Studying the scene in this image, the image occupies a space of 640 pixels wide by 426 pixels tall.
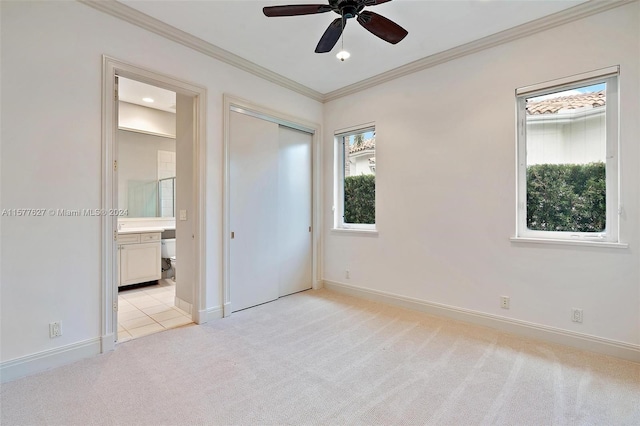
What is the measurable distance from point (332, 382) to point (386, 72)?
3503 millimetres

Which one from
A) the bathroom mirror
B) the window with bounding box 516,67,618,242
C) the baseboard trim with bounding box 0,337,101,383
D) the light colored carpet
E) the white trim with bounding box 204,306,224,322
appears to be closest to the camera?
the light colored carpet

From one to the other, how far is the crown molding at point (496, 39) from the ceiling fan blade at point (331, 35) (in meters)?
1.59

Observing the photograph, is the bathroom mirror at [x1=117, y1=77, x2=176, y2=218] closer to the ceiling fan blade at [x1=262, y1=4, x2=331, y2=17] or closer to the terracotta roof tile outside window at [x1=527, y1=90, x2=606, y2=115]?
the ceiling fan blade at [x1=262, y1=4, x2=331, y2=17]

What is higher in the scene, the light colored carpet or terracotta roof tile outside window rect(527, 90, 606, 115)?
terracotta roof tile outside window rect(527, 90, 606, 115)

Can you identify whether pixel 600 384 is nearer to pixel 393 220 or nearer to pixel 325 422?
pixel 325 422

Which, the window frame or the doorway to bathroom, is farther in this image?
the window frame

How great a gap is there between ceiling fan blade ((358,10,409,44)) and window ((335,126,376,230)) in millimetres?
1824

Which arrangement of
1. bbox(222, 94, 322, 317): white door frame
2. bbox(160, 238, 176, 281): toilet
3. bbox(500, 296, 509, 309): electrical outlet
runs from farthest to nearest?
bbox(160, 238, 176, 281): toilet → bbox(222, 94, 322, 317): white door frame → bbox(500, 296, 509, 309): electrical outlet

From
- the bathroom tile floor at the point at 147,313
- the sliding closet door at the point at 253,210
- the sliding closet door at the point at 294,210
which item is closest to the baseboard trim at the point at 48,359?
the bathroom tile floor at the point at 147,313

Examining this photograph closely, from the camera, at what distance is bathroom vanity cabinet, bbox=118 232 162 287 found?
4176 millimetres

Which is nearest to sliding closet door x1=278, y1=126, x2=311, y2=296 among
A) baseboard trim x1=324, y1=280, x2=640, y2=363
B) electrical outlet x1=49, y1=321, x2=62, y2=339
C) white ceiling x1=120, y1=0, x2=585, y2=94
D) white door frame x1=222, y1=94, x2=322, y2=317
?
white door frame x1=222, y1=94, x2=322, y2=317

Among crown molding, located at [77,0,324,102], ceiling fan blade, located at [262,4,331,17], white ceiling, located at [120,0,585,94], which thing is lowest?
ceiling fan blade, located at [262,4,331,17]

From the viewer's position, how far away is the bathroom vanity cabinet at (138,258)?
13.7 ft

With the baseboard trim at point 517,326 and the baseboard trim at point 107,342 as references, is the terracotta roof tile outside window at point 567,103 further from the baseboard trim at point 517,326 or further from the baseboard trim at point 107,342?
the baseboard trim at point 107,342
